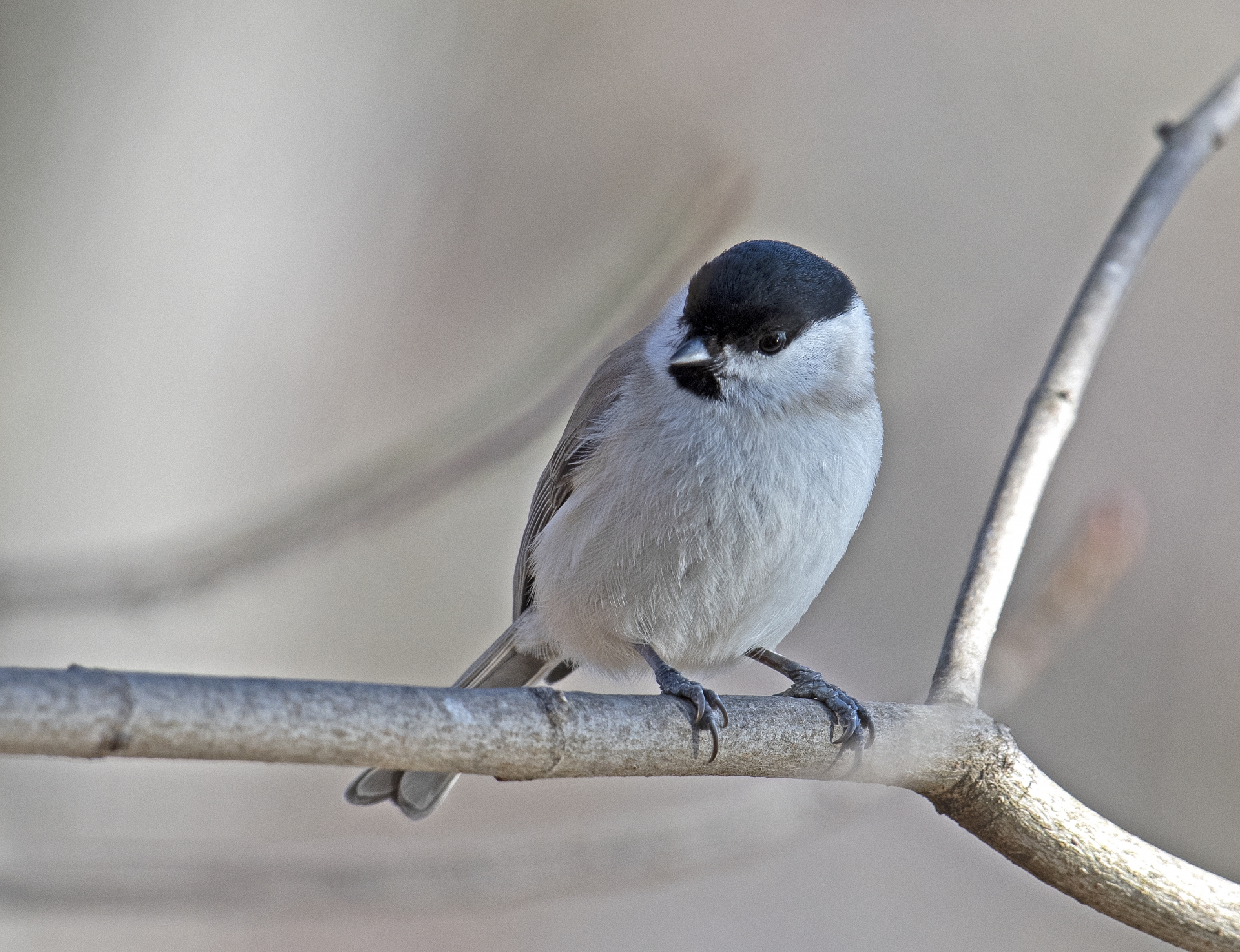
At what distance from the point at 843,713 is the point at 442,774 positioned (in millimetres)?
837

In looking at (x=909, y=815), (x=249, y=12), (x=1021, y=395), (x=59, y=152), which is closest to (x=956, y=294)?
(x=1021, y=395)

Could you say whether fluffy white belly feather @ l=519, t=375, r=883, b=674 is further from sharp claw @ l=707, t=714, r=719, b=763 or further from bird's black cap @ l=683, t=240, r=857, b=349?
sharp claw @ l=707, t=714, r=719, b=763

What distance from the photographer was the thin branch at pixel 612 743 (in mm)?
845

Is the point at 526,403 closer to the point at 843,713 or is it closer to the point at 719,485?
the point at 719,485

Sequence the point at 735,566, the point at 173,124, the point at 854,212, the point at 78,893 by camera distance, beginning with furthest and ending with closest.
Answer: the point at 854,212
the point at 173,124
the point at 735,566
the point at 78,893

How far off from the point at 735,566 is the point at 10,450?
4.12 feet

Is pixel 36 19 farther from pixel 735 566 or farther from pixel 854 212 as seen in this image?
pixel 854 212

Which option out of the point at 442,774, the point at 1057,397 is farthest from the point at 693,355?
the point at 442,774

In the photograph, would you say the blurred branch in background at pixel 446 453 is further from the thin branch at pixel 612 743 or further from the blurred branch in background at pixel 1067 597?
the blurred branch in background at pixel 1067 597

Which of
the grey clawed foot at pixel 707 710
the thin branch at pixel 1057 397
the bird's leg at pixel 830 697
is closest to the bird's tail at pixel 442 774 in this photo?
the bird's leg at pixel 830 697

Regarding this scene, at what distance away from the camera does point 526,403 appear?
4.62ft

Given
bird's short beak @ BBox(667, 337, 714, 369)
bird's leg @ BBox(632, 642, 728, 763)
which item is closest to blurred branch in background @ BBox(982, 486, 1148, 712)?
bird's leg @ BBox(632, 642, 728, 763)

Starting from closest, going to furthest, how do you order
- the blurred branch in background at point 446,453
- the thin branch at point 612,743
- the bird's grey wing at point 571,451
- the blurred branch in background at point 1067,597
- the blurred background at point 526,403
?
the thin branch at point 612,743 < the blurred branch in background at point 446,453 < the blurred background at point 526,403 < the blurred branch in background at point 1067,597 < the bird's grey wing at point 571,451

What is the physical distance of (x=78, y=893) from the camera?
125 centimetres
